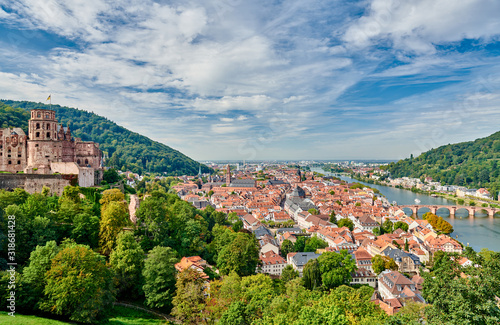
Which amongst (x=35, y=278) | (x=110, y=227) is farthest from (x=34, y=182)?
(x=35, y=278)

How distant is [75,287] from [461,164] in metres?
142

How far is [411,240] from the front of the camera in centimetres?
3731

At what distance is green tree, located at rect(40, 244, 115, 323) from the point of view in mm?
11492

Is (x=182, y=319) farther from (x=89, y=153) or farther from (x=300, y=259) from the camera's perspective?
(x=89, y=153)

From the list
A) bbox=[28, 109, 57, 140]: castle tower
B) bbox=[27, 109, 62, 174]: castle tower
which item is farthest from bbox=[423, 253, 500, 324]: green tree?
bbox=[28, 109, 57, 140]: castle tower

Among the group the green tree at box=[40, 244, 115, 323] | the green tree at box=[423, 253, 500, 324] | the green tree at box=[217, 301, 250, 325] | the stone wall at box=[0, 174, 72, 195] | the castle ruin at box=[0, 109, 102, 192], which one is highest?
the castle ruin at box=[0, 109, 102, 192]

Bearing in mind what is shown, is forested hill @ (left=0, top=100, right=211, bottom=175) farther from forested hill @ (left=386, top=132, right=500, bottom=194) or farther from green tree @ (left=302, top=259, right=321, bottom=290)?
forested hill @ (left=386, top=132, right=500, bottom=194)

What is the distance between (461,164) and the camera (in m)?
119

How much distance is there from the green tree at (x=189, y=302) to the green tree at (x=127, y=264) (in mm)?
3081

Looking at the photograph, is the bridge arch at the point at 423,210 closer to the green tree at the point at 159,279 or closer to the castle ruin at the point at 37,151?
the green tree at the point at 159,279

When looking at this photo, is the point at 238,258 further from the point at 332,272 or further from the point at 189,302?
the point at 189,302

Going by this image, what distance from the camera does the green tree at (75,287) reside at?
1149 centimetres

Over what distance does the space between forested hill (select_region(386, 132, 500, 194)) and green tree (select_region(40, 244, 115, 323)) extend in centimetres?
10742

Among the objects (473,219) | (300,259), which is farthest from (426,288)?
(473,219)
